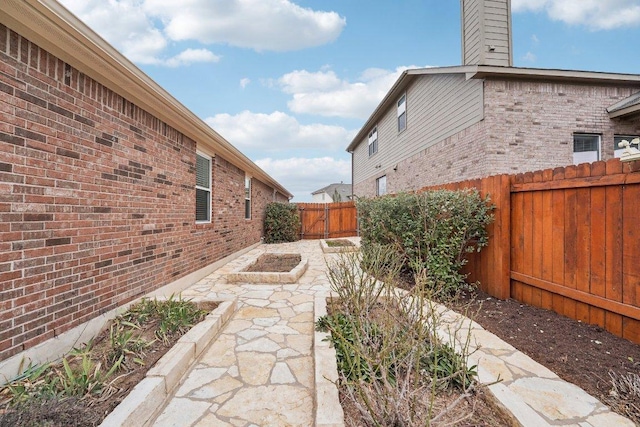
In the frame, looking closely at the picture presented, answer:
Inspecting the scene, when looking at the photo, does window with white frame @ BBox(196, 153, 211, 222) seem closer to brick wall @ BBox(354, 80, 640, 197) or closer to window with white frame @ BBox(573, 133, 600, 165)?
brick wall @ BBox(354, 80, 640, 197)

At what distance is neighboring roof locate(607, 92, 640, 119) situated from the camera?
6375 millimetres

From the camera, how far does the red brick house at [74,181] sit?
2.16 metres

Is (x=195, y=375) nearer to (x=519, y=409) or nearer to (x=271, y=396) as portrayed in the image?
(x=271, y=396)

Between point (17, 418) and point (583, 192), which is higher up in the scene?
point (583, 192)

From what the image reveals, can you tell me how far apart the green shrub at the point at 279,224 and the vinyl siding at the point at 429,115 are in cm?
472

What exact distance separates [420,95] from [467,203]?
6.76 meters

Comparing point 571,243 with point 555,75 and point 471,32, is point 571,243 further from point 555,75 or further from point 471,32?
point 471,32

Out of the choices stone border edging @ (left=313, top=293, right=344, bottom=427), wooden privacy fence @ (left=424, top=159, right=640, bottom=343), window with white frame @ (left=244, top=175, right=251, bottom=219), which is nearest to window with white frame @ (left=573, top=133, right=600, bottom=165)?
wooden privacy fence @ (left=424, top=159, right=640, bottom=343)

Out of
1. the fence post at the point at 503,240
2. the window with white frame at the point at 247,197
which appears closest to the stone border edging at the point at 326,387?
the fence post at the point at 503,240

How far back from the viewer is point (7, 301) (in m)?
2.12

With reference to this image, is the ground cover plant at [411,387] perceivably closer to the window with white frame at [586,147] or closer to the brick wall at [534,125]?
the brick wall at [534,125]

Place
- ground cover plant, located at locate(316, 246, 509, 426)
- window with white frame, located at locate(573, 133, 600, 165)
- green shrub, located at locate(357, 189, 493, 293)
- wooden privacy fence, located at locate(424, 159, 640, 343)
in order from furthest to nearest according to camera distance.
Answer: window with white frame, located at locate(573, 133, 600, 165) < green shrub, located at locate(357, 189, 493, 293) < wooden privacy fence, located at locate(424, 159, 640, 343) < ground cover plant, located at locate(316, 246, 509, 426)

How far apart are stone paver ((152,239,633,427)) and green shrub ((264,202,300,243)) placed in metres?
8.50

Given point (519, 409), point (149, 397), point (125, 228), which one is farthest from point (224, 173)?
point (519, 409)
